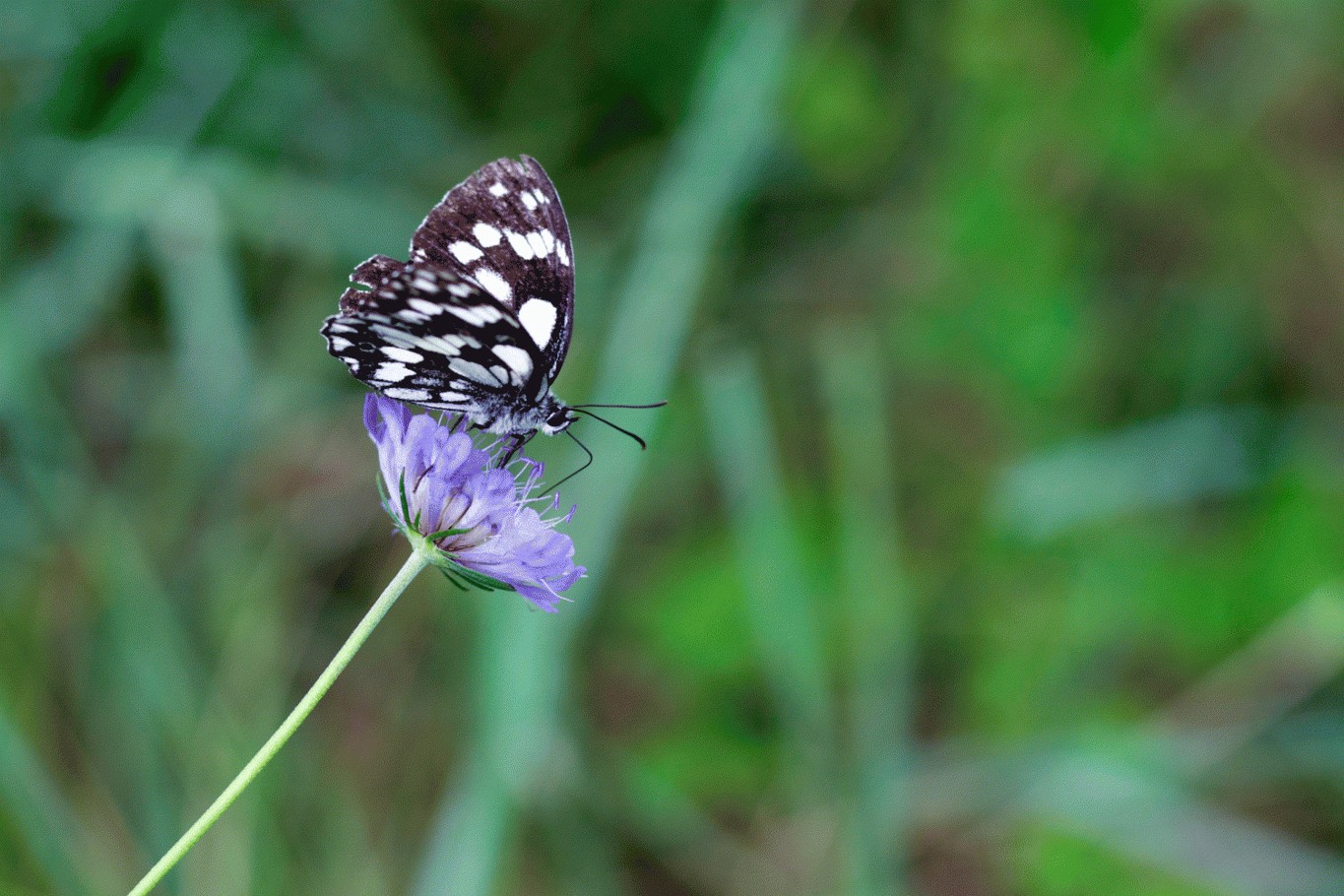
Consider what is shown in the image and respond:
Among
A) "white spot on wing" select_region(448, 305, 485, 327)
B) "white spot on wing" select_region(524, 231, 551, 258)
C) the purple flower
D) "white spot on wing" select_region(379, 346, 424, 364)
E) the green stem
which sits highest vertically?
"white spot on wing" select_region(524, 231, 551, 258)

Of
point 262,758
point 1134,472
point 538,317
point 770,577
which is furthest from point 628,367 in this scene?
point 262,758

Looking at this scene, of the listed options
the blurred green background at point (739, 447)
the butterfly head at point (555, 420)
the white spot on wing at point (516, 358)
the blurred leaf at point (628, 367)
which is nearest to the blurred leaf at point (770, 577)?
the blurred green background at point (739, 447)

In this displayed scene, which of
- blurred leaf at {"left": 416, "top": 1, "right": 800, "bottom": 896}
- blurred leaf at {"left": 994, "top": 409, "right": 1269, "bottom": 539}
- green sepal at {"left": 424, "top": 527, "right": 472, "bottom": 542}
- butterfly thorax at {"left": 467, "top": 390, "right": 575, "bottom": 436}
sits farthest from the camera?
blurred leaf at {"left": 994, "top": 409, "right": 1269, "bottom": 539}

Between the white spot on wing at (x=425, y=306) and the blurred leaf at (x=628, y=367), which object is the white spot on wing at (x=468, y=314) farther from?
the blurred leaf at (x=628, y=367)

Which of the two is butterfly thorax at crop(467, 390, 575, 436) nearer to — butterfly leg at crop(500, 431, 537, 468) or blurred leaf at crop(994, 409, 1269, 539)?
butterfly leg at crop(500, 431, 537, 468)

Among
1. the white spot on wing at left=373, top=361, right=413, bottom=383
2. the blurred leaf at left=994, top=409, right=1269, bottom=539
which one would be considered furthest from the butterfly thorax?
the blurred leaf at left=994, top=409, right=1269, bottom=539

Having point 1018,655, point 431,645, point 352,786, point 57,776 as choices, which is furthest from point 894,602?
point 57,776

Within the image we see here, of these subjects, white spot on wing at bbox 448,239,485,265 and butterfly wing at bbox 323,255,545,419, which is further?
white spot on wing at bbox 448,239,485,265

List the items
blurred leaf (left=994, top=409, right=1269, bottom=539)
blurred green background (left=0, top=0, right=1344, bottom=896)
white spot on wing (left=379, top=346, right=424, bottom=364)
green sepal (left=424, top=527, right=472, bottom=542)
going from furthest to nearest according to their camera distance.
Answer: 1. blurred leaf (left=994, top=409, right=1269, bottom=539)
2. blurred green background (left=0, top=0, right=1344, bottom=896)
3. white spot on wing (left=379, top=346, right=424, bottom=364)
4. green sepal (left=424, top=527, right=472, bottom=542)
